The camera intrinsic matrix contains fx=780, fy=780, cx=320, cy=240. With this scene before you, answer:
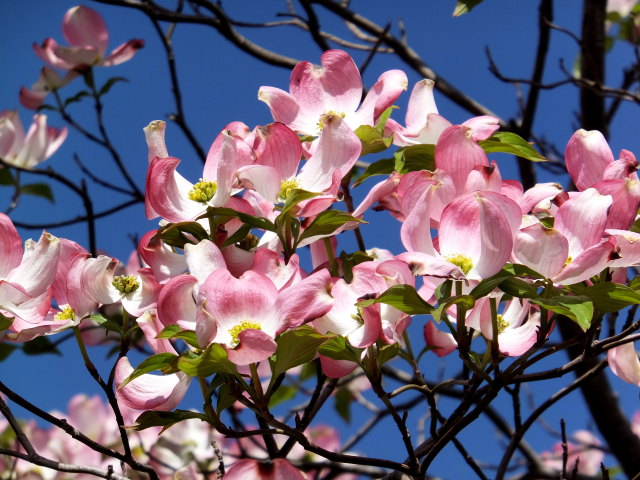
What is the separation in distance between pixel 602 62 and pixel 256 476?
1732 mm

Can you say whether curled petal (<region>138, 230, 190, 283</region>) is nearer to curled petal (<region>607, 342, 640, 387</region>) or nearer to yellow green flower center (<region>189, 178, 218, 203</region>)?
yellow green flower center (<region>189, 178, 218, 203</region>)

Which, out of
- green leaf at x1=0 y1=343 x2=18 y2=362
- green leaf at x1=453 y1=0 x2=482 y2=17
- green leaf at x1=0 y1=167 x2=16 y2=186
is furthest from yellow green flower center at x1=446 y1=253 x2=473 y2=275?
green leaf at x1=0 y1=167 x2=16 y2=186

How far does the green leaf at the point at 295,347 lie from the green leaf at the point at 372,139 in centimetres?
27

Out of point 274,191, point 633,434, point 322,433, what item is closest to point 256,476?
point 274,191

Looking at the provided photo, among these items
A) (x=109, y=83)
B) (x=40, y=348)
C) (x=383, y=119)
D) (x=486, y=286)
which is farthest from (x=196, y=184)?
(x=109, y=83)

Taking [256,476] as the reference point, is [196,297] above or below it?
above

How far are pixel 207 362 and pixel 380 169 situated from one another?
0.31 metres

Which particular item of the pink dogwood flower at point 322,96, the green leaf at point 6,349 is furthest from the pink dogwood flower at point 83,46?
the pink dogwood flower at point 322,96

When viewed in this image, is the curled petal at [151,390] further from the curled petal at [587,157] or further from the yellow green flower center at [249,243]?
the curled petal at [587,157]

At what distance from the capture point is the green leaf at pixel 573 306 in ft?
1.96

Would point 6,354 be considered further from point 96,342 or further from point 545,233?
point 545,233

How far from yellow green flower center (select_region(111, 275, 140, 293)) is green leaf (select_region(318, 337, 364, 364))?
217mm

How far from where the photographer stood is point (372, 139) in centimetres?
85

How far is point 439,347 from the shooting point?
896 millimetres
